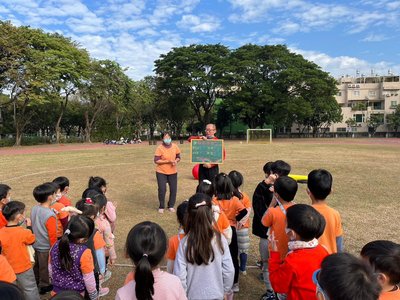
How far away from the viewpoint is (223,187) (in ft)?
12.9

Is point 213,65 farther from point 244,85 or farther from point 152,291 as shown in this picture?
point 152,291

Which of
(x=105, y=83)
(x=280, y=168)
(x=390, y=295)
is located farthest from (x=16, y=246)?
(x=105, y=83)

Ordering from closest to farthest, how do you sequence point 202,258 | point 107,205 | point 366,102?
point 202,258 → point 107,205 → point 366,102

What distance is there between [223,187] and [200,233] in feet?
4.68

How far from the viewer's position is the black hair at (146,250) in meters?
1.96

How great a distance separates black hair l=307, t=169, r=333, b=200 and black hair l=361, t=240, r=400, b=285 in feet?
3.86

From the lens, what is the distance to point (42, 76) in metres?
32.0

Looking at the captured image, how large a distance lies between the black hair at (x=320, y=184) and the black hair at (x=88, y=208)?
2413mm

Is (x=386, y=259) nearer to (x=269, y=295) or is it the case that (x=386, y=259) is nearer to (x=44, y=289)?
(x=269, y=295)

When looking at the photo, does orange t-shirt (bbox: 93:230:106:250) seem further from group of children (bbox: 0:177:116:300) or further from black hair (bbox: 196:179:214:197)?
black hair (bbox: 196:179:214:197)

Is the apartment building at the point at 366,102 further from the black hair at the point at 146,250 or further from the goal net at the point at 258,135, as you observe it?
the black hair at the point at 146,250

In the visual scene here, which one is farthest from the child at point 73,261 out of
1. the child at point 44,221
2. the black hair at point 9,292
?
the black hair at point 9,292

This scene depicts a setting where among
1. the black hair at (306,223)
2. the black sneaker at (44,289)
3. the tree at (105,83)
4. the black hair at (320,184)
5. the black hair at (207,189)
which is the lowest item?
the black sneaker at (44,289)

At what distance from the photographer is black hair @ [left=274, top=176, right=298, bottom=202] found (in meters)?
3.18
